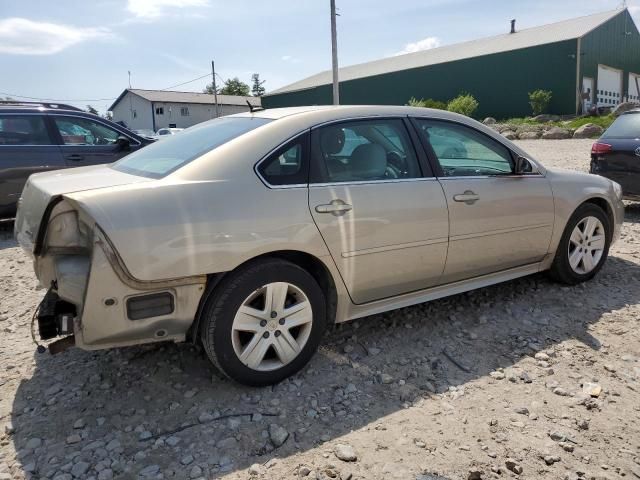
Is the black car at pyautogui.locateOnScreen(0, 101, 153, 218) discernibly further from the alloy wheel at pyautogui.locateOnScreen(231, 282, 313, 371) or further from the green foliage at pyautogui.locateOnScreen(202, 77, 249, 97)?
the green foliage at pyautogui.locateOnScreen(202, 77, 249, 97)

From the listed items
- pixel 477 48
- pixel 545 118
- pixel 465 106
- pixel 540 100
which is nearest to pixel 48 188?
pixel 545 118

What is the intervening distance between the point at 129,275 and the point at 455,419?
5.78 feet

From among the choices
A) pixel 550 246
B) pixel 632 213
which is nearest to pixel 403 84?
pixel 632 213

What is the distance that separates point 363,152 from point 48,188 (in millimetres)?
1826

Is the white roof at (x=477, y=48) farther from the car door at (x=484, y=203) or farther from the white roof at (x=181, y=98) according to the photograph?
the car door at (x=484, y=203)

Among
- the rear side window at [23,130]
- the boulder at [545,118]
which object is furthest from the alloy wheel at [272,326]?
the boulder at [545,118]

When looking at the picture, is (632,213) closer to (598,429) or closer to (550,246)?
(550,246)

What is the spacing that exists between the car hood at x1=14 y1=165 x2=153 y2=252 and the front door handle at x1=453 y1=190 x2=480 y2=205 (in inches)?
78.5

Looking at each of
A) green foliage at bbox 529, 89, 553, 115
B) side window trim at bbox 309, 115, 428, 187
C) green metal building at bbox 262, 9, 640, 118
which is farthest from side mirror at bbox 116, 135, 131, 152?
green metal building at bbox 262, 9, 640, 118

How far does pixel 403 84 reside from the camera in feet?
130

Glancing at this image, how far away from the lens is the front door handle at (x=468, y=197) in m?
3.55

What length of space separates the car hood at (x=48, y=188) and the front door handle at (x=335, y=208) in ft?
3.11

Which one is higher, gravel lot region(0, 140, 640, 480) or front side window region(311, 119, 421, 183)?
front side window region(311, 119, 421, 183)

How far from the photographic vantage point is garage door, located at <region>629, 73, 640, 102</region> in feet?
120
